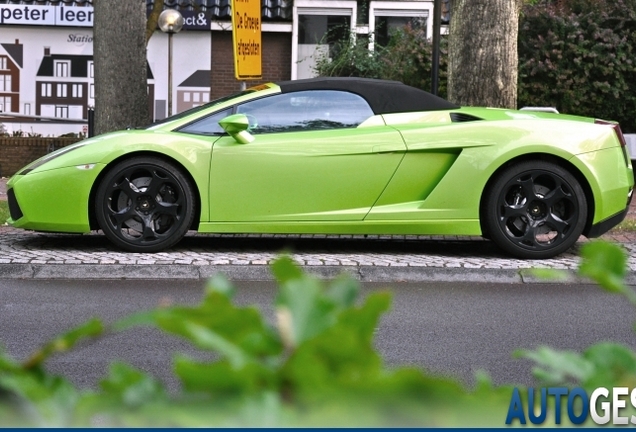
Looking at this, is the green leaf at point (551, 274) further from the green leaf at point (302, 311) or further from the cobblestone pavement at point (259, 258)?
the cobblestone pavement at point (259, 258)

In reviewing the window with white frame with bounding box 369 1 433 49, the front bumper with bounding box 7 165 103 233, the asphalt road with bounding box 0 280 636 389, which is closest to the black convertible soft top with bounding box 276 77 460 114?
the asphalt road with bounding box 0 280 636 389

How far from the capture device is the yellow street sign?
9.69 metres

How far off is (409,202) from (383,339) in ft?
7.98

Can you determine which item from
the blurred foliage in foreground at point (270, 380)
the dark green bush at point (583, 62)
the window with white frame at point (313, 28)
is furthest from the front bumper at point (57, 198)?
the window with white frame at point (313, 28)

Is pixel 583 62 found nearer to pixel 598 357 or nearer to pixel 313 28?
pixel 313 28

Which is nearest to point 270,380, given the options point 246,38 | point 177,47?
point 246,38

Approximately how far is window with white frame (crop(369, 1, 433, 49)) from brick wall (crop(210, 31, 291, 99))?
1668 mm

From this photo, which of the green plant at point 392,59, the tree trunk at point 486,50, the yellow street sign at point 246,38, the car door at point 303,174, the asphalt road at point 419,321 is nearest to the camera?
the asphalt road at point 419,321

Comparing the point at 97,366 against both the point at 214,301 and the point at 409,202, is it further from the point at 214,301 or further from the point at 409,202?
the point at 214,301

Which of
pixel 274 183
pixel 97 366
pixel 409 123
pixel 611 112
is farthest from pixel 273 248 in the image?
pixel 611 112

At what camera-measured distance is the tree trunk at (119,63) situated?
10.4 meters

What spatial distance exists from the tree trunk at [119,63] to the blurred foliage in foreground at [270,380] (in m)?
9.83

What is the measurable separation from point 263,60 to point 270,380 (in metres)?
20.0

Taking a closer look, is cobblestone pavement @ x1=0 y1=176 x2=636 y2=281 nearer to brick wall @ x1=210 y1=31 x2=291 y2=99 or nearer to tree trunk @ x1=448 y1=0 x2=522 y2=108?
tree trunk @ x1=448 y1=0 x2=522 y2=108
